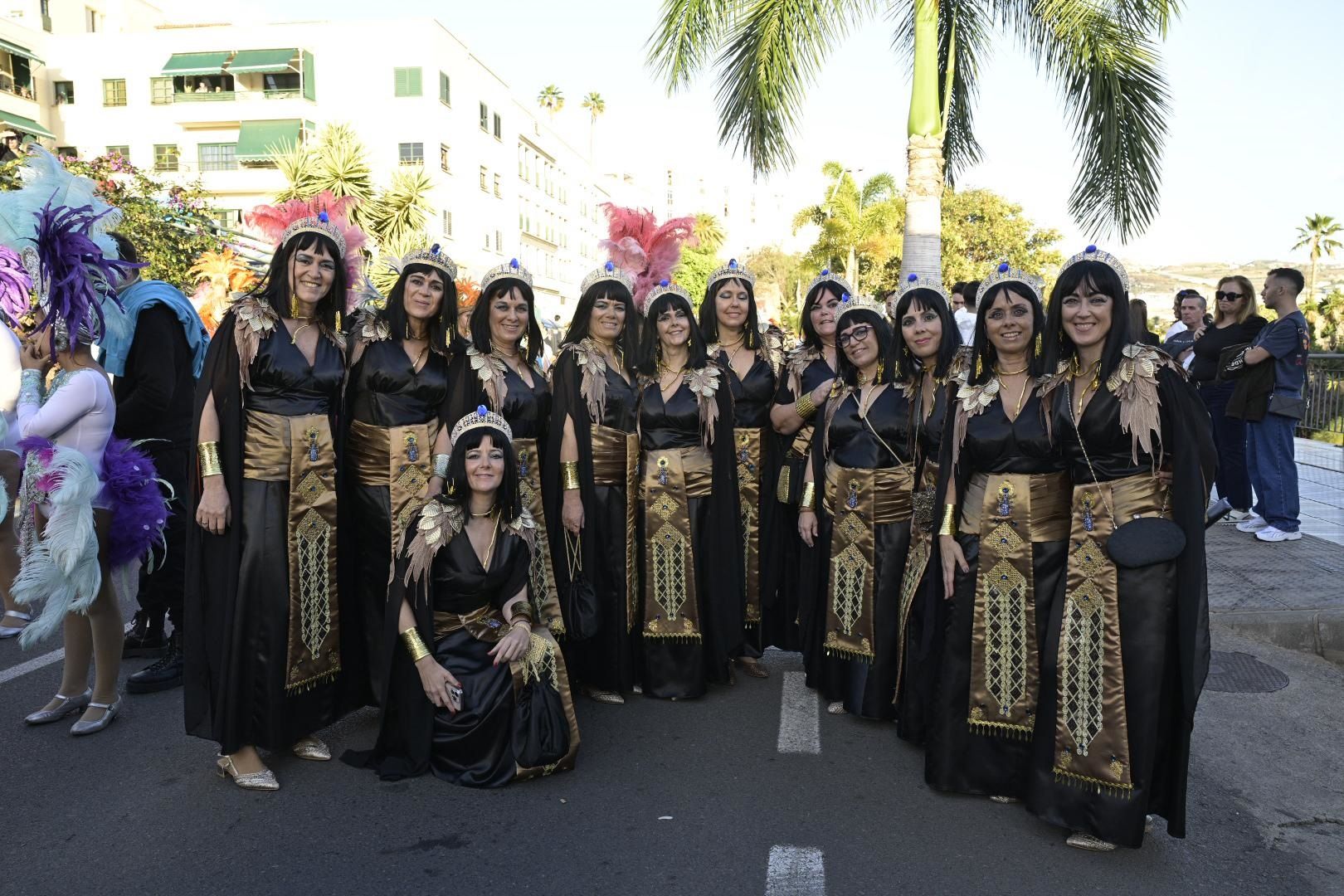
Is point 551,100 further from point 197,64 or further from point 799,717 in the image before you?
point 799,717

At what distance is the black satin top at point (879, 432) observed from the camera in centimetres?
449

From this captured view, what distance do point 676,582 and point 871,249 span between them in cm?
3367

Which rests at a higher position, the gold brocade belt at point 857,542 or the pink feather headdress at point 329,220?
the pink feather headdress at point 329,220

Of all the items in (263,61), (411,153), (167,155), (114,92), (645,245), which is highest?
(263,61)

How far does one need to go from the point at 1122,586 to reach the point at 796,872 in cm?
145

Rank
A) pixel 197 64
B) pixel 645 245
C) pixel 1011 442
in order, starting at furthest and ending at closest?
pixel 197 64
pixel 645 245
pixel 1011 442

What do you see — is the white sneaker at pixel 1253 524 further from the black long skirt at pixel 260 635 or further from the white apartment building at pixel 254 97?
the white apartment building at pixel 254 97

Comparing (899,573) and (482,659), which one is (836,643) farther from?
(482,659)

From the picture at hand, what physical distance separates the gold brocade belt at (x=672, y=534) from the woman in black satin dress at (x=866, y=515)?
2.19 feet

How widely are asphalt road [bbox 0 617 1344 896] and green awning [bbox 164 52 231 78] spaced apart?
139 feet

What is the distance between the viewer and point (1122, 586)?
3.31 metres

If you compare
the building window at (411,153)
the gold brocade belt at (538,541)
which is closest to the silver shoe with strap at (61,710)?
the gold brocade belt at (538,541)

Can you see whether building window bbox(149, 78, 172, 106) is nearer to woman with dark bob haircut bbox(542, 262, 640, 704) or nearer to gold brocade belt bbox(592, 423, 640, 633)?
woman with dark bob haircut bbox(542, 262, 640, 704)

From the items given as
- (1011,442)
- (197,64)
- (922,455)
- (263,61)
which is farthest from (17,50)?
(1011,442)
